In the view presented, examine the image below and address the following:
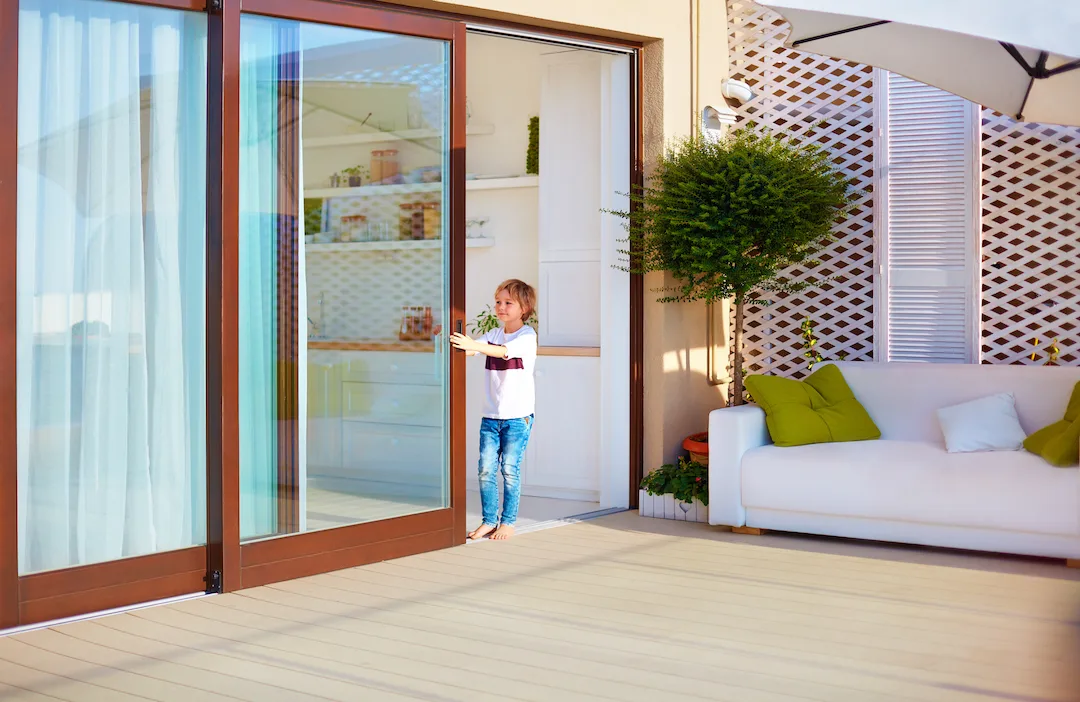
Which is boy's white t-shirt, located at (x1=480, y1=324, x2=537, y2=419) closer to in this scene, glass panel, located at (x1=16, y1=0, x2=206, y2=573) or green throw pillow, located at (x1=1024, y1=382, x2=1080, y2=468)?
glass panel, located at (x1=16, y1=0, x2=206, y2=573)

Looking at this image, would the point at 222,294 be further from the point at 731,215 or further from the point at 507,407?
the point at 731,215

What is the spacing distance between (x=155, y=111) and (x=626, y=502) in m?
3.05

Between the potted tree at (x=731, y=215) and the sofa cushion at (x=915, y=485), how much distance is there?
67 centimetres

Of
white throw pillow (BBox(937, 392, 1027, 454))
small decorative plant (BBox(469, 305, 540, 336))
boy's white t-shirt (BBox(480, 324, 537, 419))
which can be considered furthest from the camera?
small decorative plant (BBox(469, 305, 540, 336))

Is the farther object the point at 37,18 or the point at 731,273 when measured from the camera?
the point at 731,273

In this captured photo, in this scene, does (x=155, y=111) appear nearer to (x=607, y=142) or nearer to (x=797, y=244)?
(x=607, y=142)

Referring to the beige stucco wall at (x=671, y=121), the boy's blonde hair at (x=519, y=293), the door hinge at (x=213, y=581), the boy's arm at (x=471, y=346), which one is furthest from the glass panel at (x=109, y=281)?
the beige stucco wall at (x=671, y=121)

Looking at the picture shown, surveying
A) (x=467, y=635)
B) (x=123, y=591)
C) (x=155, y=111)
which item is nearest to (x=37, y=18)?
(x=155, y=111)

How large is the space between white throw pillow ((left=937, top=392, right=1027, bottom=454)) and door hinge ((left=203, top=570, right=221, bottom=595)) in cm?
306

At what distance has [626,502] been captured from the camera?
558 centimetres

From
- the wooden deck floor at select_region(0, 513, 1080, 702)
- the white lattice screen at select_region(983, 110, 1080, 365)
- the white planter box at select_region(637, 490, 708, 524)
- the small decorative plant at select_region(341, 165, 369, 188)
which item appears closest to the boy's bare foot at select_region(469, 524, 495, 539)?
the wooden deck floor at select_region(0, 513, 1080, 702)

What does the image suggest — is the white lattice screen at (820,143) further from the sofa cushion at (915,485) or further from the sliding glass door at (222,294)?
the sliding glass door at (222,294)

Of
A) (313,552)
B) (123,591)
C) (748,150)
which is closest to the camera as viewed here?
(123,591)

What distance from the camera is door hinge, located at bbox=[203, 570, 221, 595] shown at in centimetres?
384
